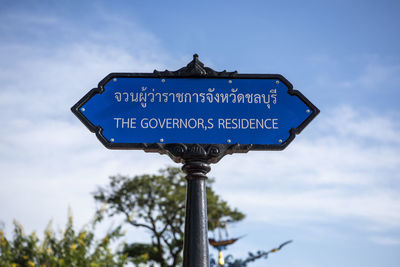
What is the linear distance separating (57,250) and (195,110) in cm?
791

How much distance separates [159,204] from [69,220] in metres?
14.9

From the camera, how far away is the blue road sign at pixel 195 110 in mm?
3119

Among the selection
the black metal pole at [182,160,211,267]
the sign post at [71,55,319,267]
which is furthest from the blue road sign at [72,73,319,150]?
the black metal pole at [182,160,211,267]

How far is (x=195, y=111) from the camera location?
3.14m

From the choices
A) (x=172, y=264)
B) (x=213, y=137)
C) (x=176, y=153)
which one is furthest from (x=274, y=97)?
(x=172, y=264)

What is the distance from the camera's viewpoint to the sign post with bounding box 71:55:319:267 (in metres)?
3.10

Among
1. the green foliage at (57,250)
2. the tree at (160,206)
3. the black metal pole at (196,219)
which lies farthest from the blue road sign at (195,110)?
the tree at (160,206)

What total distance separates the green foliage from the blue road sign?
690 centimetres

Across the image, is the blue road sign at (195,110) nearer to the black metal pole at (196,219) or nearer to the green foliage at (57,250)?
the black metal pole at (196,219)

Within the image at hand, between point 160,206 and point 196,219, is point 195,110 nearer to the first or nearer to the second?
point 196,219

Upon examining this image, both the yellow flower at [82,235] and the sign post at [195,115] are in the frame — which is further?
the yellow flower at [82,235]

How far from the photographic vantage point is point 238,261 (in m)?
21.3

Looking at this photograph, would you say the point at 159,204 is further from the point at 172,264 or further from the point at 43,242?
the point at 43,242

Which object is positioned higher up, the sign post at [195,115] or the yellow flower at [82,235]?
the yellow flower at [82,235]
